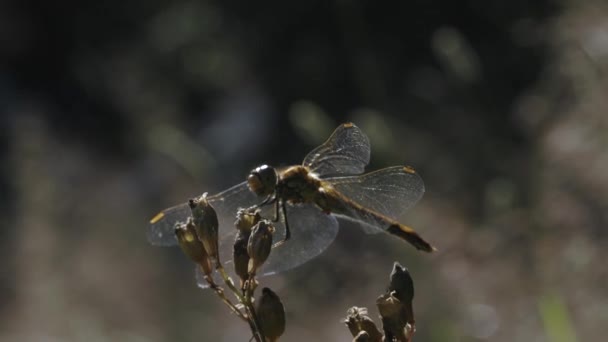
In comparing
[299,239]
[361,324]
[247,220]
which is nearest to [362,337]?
[361,324]

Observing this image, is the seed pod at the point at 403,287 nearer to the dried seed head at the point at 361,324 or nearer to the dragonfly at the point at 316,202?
the dried seed head at the point at 361,324

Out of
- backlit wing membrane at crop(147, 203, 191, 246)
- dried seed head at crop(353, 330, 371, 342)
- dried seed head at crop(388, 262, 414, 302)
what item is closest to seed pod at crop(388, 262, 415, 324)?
dried seed head at crop(388, 262, 414, 302)

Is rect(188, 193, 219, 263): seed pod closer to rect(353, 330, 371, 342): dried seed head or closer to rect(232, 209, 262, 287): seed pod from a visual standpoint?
rect(232, 209, 262, 287): seed pod

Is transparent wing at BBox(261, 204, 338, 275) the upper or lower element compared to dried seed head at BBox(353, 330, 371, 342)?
upper

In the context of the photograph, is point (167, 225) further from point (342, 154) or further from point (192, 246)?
point (342, 154)

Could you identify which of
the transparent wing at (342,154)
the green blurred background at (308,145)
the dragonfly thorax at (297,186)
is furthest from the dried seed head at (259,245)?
the green blurred background at (308,145)

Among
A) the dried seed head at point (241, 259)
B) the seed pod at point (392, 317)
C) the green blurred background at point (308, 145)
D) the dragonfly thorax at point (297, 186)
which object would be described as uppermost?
the green blurred background at point (308, 145)
